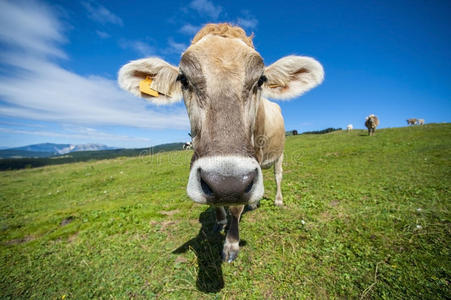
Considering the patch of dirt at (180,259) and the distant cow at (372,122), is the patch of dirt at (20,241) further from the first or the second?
the distant cow at (372,122)

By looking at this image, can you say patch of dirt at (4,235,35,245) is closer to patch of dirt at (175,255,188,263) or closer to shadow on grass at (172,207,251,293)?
shadow on grass at (172,207,251,293)

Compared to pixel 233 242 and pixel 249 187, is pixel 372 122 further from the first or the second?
pixel 249 187

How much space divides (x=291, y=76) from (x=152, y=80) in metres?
2.95

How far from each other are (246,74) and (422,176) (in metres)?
7.88

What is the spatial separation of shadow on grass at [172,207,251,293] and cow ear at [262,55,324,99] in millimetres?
3297

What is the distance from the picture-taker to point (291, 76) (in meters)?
4.02

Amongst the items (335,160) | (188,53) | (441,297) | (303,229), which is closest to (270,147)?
(303,229)

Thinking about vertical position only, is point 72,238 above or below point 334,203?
below

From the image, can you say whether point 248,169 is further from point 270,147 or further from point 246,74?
point 270,147

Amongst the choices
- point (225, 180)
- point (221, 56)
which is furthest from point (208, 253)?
point (221, 56)

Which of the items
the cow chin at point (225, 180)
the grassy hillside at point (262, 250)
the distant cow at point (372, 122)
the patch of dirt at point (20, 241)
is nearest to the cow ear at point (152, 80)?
the cow chin at point (225, 180)

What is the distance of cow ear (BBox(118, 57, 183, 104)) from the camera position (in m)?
3.67

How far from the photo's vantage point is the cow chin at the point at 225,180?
1800 millimetres

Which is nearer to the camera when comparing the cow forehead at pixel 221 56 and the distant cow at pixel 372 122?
the cow forehead at pixel 221 56
